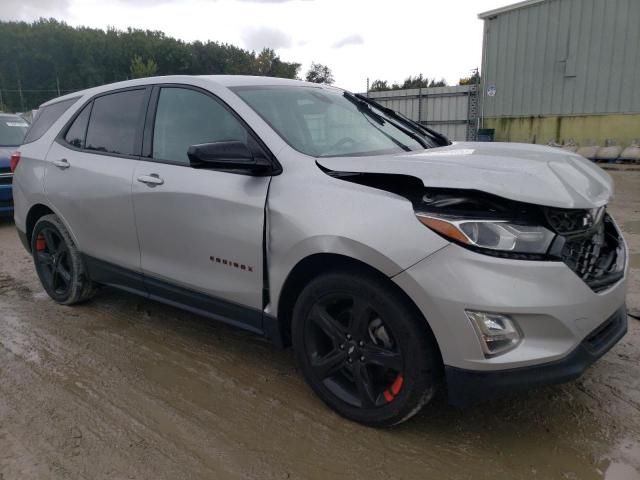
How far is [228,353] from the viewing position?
3.42 metres

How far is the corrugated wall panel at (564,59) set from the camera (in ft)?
45.5

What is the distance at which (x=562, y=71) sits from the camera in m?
15.2

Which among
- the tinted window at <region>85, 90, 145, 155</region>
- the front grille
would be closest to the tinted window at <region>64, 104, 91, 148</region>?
the tinted window at <region>85, 90, 145, 155</region>

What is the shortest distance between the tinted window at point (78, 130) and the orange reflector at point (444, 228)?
292cm

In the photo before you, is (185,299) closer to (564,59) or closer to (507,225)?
(507,225)

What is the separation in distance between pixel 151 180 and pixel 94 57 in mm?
64847

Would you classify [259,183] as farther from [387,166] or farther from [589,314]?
[589,314]

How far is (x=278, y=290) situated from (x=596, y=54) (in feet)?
49.4

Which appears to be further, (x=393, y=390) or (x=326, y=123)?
(x=326, y=123)

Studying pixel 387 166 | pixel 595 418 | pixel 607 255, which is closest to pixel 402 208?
pixel 387 166

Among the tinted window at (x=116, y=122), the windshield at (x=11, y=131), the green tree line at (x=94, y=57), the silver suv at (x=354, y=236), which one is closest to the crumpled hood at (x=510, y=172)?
the silver suv at (x=354, y=236)

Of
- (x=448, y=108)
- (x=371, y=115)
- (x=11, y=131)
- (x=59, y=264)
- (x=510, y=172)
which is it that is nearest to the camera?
(x=510, y=172)

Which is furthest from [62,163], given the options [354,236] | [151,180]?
[354,236]

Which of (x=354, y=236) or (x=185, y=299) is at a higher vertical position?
(x=354, y=236)
